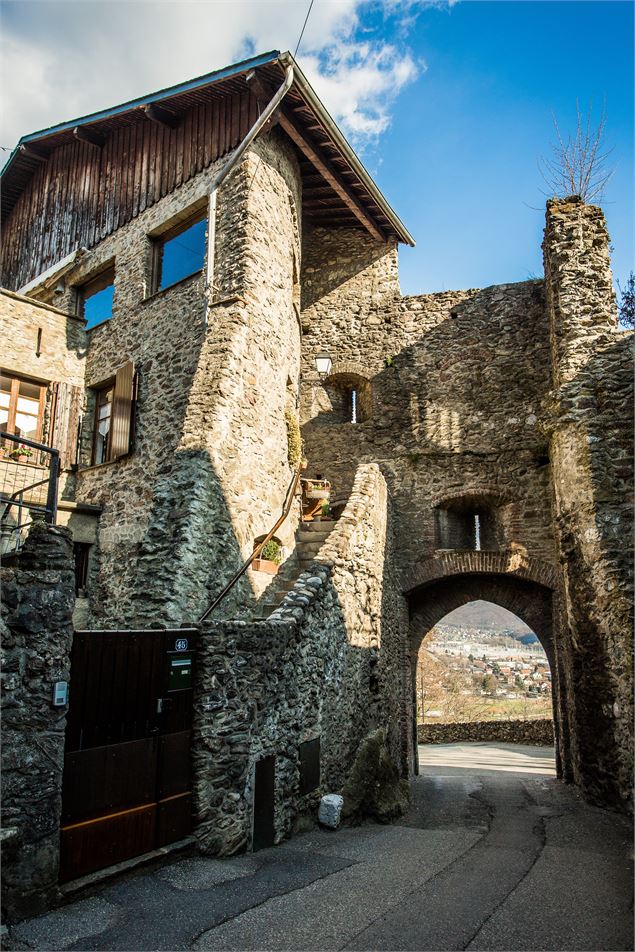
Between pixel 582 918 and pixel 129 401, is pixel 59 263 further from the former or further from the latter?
pixel 582 918

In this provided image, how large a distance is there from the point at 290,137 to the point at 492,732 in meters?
18.4

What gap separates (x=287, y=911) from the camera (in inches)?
165

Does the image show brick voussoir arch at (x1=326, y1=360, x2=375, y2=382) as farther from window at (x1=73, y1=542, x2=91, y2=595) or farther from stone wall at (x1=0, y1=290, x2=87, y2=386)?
window at (x1=73, y1=542, x2=91, y2=595)

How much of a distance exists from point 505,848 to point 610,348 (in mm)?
7010

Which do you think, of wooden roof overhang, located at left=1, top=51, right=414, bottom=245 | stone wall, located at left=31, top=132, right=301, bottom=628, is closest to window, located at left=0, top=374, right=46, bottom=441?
stone wall, located at left=31, top=132, right=301, bottom=628

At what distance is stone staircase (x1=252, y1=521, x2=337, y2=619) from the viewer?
8.87 metres

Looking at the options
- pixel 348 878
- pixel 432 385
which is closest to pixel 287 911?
pixel 348 878

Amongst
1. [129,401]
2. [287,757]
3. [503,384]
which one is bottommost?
[287,757]

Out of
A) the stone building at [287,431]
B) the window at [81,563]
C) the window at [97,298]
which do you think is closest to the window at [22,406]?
the stone building at [287,431]

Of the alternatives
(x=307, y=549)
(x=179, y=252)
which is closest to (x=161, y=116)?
(x=179, y=252)

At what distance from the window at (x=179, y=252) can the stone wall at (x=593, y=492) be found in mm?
6104

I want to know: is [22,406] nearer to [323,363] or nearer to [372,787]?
[323,363]

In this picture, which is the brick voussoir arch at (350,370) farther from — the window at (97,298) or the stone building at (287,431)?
the window at (97,298)

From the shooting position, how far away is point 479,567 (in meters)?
11.8
